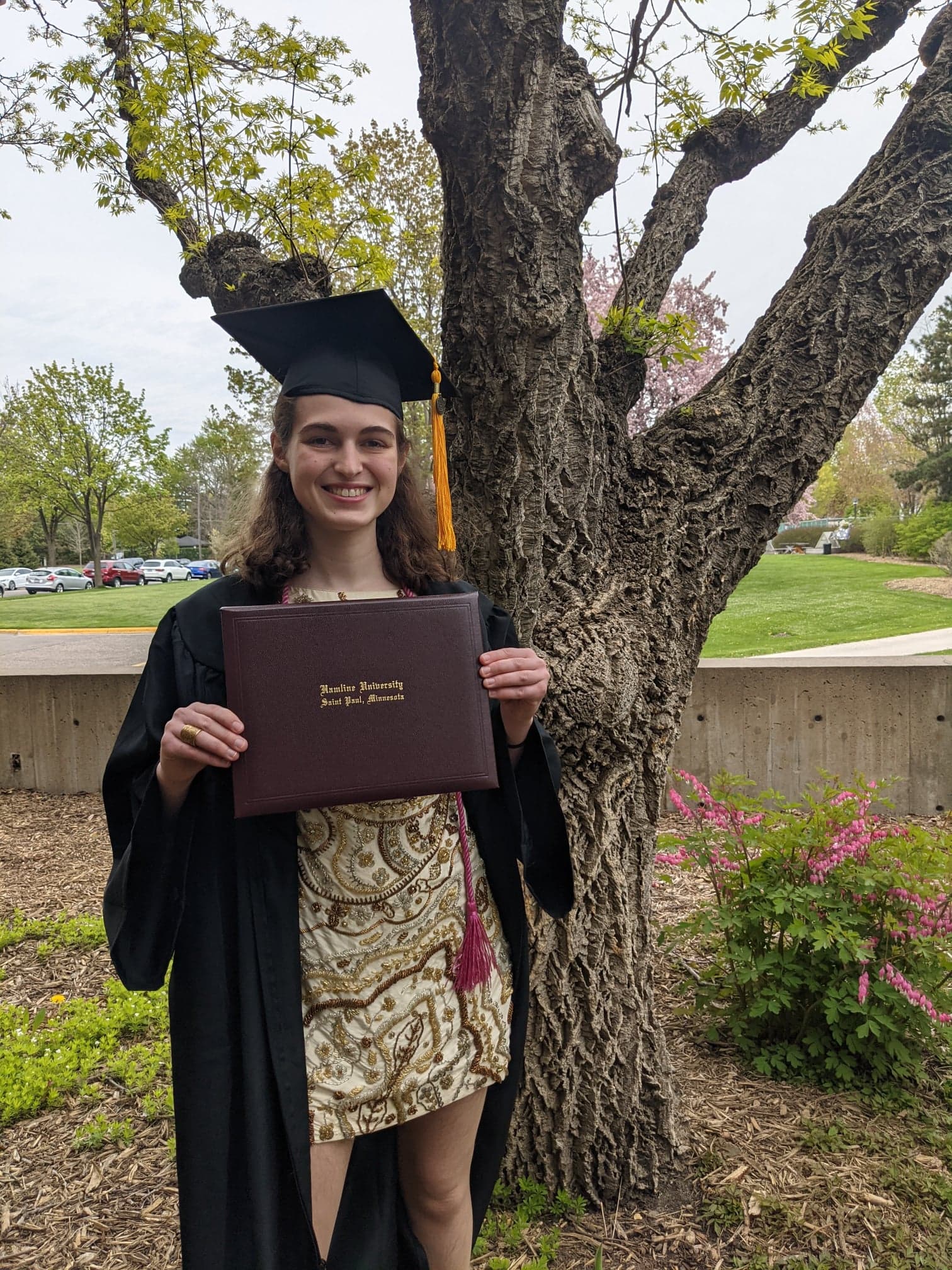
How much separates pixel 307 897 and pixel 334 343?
1105 mm

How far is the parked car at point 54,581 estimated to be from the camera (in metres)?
37.6

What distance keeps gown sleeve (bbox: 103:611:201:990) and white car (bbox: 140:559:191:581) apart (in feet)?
147

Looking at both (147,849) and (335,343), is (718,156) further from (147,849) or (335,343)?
(147,849)

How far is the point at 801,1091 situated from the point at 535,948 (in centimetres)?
123

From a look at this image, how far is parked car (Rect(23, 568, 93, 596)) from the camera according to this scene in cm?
3756

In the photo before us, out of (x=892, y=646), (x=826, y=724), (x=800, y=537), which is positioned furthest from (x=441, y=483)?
(x=800, y=537)

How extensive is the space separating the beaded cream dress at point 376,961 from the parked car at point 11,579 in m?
40.7

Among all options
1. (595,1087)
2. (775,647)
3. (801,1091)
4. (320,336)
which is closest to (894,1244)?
(801,1091)

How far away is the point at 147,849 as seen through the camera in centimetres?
148

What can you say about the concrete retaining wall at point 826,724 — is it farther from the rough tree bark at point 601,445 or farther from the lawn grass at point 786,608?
the lawn grass at point 786,608

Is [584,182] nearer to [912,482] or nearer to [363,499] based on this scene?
[363,499]

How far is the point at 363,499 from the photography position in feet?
5.30

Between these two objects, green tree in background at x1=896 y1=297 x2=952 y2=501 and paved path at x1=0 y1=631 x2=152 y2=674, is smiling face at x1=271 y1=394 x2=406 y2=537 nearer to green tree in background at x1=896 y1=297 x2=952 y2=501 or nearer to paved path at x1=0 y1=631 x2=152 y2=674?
paved path at x1=0 y1=631 x2=152 y2=674

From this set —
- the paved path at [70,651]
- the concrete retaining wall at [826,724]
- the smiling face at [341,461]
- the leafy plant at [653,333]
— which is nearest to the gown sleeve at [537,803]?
the smiling face at [341,461]
